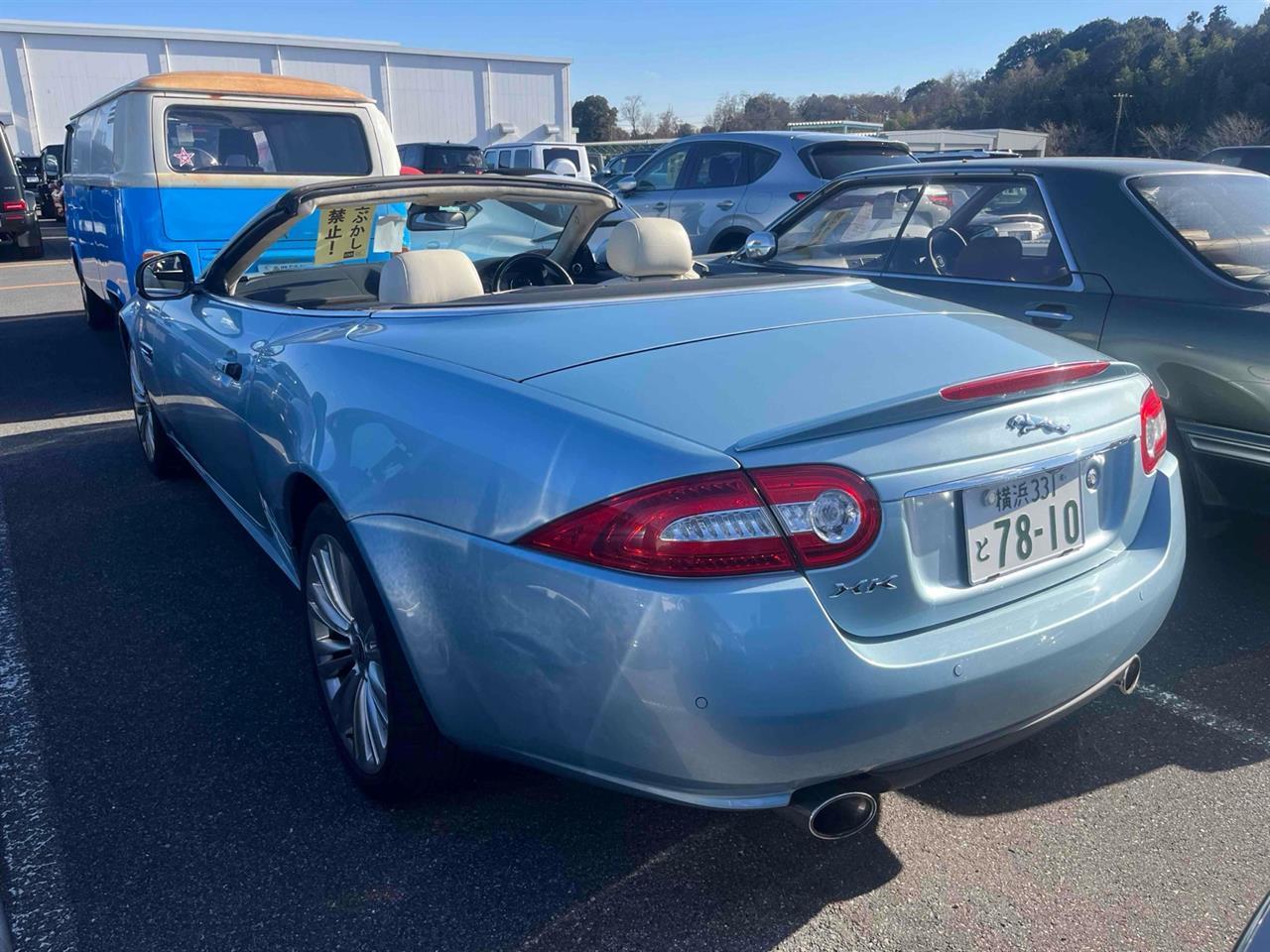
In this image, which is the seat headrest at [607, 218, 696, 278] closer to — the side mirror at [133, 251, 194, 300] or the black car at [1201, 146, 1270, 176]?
the side mirror at [133, 251, 194, 300]

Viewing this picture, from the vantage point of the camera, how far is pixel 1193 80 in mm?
38312

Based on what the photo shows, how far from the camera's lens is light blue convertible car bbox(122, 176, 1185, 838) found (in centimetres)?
175

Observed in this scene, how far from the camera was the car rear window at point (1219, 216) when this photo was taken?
3.60 metres

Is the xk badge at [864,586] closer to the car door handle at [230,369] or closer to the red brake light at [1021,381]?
the red brake light at [1021,381]

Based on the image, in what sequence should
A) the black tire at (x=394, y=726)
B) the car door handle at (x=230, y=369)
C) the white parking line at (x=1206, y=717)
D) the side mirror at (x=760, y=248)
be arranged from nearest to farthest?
the black tire at (x=394, y=726) → the white parking line at (x=1206, y=717) → the car door handle at (x=230, y=369) → the side mirror at (x=760, y=248)

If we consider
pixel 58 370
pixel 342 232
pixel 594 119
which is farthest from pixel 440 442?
pixel 594 119

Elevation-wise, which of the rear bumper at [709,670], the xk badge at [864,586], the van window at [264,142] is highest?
the van window at [264,142]

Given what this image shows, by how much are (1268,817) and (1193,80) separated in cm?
4362

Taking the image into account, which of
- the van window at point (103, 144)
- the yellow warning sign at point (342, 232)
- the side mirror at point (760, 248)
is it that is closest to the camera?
the yellow warning sign at point (342, 232)

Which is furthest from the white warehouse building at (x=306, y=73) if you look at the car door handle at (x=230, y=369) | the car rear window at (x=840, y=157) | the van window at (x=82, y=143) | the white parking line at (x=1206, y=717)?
the white parking line at (x=1206, y=717)

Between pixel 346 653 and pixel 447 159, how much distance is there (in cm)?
1699

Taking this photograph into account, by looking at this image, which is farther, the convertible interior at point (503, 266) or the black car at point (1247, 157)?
the black car at point (1247, 157)

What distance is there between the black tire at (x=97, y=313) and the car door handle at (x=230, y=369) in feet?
22.4

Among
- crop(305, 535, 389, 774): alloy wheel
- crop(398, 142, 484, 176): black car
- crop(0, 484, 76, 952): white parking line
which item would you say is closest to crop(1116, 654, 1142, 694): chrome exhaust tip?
crop(305, 535, 389, 774): alloy wheel
